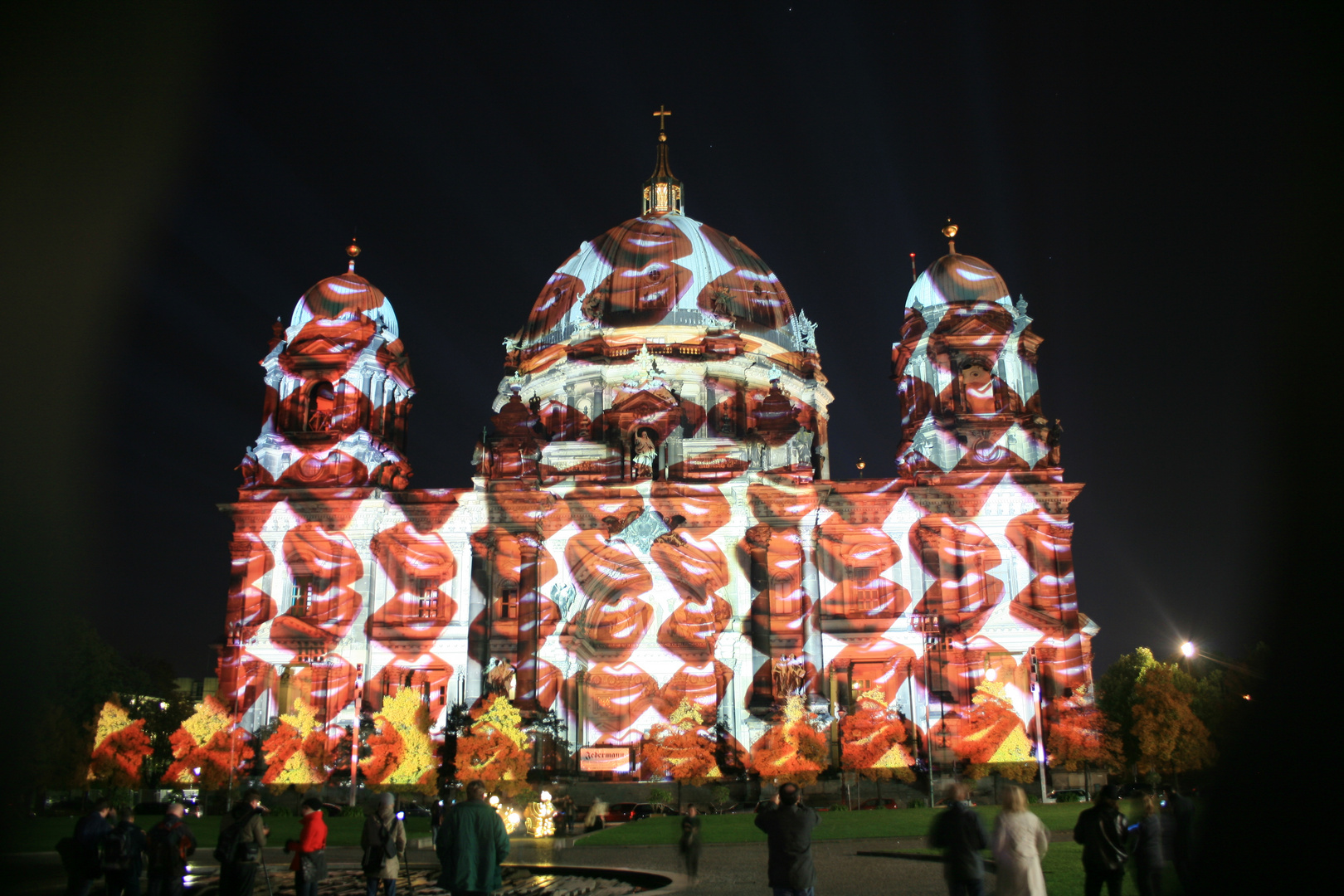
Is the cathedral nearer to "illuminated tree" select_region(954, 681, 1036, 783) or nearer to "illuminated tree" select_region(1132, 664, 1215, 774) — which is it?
"illuminated tree" select_region(954, 681, 1036, 783)

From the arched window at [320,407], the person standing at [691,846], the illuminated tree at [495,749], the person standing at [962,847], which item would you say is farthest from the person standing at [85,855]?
the arched window at [320,407]

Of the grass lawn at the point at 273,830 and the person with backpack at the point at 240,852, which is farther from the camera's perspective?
the grass lawn at the point at 273,830

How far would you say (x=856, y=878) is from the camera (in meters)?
19.7

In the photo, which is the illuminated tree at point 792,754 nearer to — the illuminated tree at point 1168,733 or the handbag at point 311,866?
the illuminated tree at point 1168,733

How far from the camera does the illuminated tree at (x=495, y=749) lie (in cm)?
4400

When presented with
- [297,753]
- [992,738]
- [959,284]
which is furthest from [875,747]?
[959,284]

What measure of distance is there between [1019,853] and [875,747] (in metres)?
37.4

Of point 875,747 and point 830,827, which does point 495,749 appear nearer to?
point 875,747

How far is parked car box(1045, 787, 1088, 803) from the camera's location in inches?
1813

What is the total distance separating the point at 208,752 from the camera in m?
49.8

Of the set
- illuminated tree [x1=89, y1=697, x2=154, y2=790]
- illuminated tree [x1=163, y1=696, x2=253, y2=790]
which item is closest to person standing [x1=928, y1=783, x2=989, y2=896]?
illuminated tree [x1=163, y1=696, x2=253, y2=790]

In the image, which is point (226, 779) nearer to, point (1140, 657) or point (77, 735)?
point (77, 735)

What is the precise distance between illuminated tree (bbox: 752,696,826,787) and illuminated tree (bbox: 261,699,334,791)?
1853 cm

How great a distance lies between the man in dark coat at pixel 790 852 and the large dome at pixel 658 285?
54.4 meters
